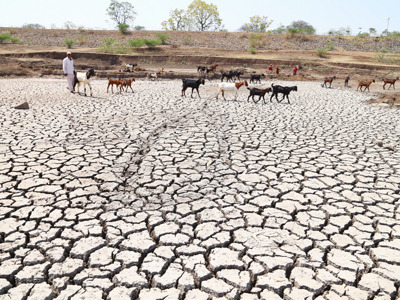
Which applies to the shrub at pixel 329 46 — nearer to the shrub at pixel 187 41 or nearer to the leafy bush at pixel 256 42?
the leafy bush at pixel 256 42

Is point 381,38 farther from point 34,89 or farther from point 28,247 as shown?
point 28,247

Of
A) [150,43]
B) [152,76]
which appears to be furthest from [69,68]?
[150,43]

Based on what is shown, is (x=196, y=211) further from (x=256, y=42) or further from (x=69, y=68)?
(x=256, y=42)

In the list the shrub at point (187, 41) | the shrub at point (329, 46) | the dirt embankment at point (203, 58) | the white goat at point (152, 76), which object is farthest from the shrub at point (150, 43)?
the shrub at point (329, 46)

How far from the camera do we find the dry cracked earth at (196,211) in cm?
298

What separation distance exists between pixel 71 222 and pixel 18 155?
3.00 meters

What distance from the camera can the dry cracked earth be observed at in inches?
117

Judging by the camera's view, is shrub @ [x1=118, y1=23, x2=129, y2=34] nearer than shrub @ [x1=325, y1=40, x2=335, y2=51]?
No

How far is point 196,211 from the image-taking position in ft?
14.0

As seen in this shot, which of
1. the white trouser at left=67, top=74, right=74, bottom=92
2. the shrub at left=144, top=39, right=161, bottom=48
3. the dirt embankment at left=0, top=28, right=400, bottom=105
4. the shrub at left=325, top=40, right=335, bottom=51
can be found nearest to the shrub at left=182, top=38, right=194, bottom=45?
the dirt embankment at left=0, top=28, right=400, bottom=105

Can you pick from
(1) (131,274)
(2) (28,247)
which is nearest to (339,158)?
(1) (131,274)

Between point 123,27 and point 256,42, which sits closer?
point 256,42

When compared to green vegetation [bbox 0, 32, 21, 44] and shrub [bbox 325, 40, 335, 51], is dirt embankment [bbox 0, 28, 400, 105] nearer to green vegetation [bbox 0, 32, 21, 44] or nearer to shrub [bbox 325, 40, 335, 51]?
shrub [bbox 325, 40, 335, 51]

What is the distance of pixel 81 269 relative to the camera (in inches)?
121
